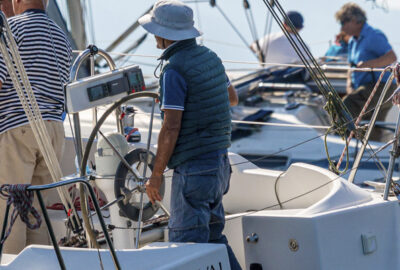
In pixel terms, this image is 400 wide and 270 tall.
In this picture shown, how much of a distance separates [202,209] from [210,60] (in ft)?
1.87

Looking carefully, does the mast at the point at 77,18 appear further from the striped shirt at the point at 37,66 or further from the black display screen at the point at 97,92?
the black display screen at the point at 97,92

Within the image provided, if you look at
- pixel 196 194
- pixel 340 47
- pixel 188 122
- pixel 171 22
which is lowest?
pixel 340 47

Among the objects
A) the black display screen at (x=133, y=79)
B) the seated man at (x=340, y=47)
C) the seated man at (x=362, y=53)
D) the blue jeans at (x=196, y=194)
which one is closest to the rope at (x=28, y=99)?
the black display screen at (x=133, y=79)

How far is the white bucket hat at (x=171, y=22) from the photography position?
3158 millimetres

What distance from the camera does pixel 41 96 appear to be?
3.62 m

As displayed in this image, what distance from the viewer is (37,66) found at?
359cm

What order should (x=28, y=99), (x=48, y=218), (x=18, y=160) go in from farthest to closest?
1. (x=18, y=160)
2. (x=28, y=99)
3. (x=48, y=218)

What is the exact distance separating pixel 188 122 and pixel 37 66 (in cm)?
80

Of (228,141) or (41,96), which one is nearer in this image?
(228,141)

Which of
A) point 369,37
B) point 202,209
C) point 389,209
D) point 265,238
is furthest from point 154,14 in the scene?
point 369,37

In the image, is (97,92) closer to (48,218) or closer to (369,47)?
(48,218)

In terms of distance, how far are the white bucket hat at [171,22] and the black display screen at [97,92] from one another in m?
0.29

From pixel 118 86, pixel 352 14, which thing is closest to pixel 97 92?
pixel 118 86

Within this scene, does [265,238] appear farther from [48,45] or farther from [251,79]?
[251,79]
